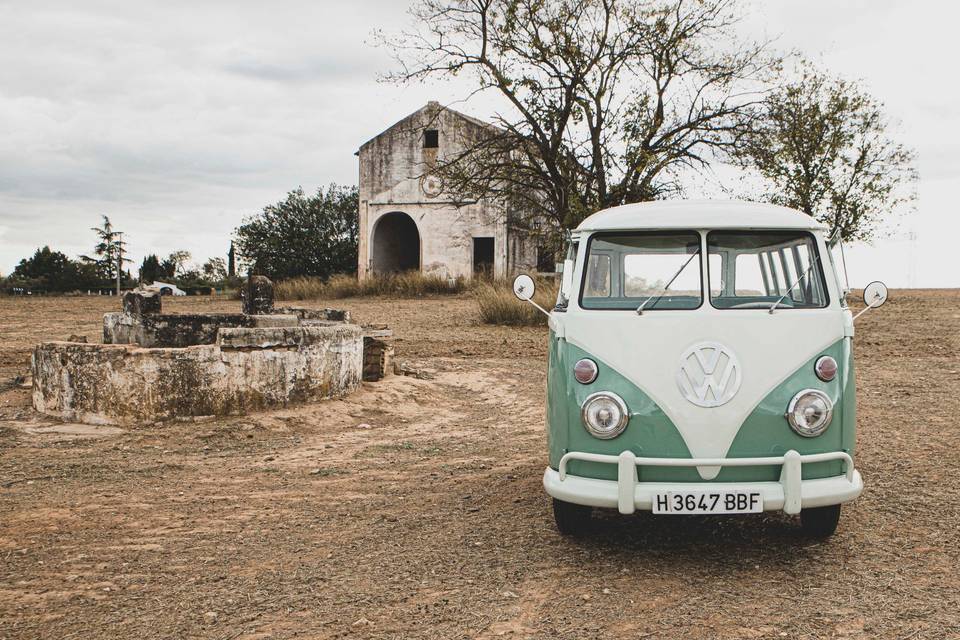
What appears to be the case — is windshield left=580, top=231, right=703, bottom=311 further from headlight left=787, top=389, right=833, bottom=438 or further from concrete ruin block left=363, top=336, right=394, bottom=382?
concrete ruin block left=363, top=336, right=394, bottom=382

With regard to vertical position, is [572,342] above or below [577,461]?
above

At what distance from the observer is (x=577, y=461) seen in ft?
14.4

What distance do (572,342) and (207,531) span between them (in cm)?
261

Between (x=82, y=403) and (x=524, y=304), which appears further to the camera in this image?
(x=524, y=304)

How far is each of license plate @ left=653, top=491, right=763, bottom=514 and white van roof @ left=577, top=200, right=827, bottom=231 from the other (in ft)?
4.72

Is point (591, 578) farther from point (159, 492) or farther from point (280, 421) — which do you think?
point (280, 421)

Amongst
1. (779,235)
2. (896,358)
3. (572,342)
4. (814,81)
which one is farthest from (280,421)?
(814,81)

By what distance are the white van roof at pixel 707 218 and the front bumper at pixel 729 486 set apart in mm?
1255

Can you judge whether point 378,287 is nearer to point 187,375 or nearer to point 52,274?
point 187,375

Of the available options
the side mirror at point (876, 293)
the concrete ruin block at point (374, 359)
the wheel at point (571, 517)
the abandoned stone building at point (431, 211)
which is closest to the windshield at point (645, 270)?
the side mirror at point (876, 293)

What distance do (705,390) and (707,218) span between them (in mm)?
988

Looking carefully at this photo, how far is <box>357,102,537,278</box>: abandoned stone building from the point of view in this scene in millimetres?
29766

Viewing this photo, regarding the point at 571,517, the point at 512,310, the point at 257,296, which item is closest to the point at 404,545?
the point at 571,517

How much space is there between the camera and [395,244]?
33812mm
